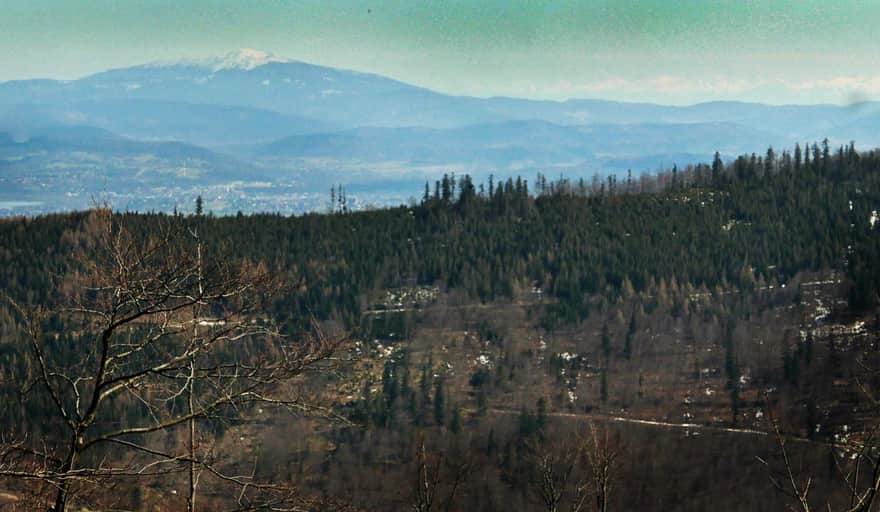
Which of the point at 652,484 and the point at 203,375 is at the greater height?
the point at 203,375

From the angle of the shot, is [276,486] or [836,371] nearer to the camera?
[276,486]

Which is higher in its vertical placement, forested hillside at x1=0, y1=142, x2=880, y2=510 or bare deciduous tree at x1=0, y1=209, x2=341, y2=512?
bare deciduous tree at x1=0, y1=209, x2=341, y2=512

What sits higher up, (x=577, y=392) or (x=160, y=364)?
(x=160, y=364)

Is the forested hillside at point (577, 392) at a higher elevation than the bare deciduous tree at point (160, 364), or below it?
below

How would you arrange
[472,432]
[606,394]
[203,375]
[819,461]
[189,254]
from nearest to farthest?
1. [203,375]
2. [189,254]
3. [819,461]
4. [472,432]
5. [606,394]

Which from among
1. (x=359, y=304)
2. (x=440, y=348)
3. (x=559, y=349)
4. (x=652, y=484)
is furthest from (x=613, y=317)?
(x=652, y=484)

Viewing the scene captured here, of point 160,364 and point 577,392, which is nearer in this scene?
point 160,364

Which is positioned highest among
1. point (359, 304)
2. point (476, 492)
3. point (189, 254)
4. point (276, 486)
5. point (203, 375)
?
point (189, 254)

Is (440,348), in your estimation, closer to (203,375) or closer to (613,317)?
(613,317)

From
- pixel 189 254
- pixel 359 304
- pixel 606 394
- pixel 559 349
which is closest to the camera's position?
pixel 189 254

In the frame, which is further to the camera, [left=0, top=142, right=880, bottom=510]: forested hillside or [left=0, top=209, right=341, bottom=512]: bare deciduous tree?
[left=0, top=142, right=880, bottom=510]: forested hillside

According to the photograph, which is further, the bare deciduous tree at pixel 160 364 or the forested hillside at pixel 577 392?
the forested hillside at pixel 577 392
